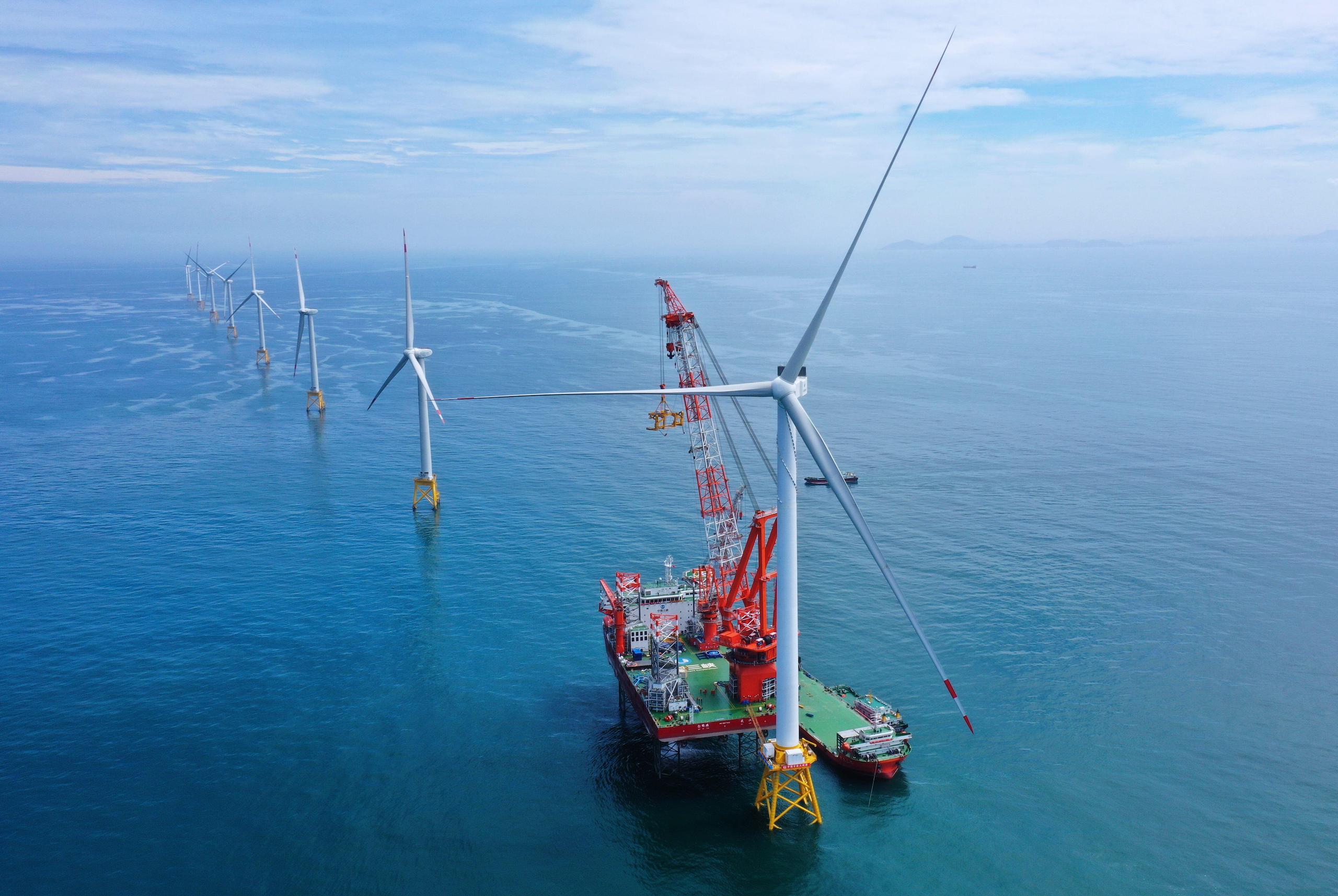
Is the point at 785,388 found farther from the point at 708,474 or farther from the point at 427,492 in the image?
the point at 427,492

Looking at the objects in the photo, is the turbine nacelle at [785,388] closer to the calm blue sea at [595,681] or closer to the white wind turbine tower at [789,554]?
the white wind turbine tower at [789,554]

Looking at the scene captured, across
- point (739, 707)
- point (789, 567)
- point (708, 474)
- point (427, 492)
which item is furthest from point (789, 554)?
point (427, 492)

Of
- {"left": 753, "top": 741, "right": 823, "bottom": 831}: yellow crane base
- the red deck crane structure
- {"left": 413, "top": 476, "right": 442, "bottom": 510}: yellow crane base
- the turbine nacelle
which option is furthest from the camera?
{"left": 413, "top": 476, "right": 442, "bottom": 510}: yellow crane base

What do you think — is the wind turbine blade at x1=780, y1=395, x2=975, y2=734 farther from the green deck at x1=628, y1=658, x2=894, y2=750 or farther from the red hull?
the green deck at x1=628, y1=658, x2=894, y2=750

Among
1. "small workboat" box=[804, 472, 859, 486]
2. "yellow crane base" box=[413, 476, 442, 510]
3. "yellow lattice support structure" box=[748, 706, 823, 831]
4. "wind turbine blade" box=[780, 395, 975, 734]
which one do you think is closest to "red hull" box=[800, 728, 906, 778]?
"yellow lattice support structure" box=[748, 706, 823, 831]

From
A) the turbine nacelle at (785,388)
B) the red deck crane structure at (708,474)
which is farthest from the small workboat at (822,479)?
the turbine nacelle at (785,388)

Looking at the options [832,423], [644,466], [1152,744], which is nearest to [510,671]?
[1152,744]
